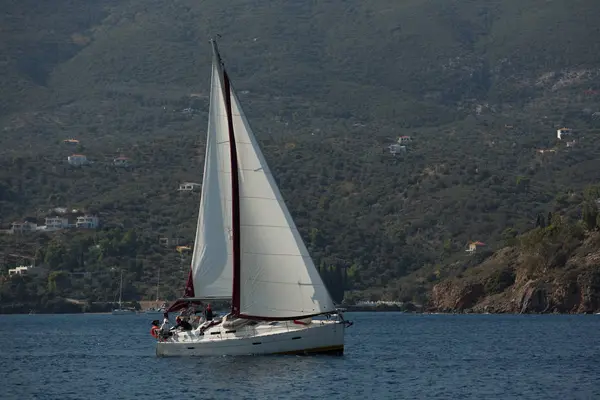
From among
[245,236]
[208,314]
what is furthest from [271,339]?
[245,236]

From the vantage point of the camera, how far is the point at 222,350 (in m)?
62.8

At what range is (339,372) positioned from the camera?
2334 inches

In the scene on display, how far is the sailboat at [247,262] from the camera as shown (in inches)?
2436

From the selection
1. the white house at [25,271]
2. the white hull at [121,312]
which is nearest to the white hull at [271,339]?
the white hull at [121,312]

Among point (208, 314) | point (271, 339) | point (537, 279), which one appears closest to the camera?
point (271, 339)

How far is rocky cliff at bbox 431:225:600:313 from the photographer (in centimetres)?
13850

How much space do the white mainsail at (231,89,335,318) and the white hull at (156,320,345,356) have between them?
3.14ft

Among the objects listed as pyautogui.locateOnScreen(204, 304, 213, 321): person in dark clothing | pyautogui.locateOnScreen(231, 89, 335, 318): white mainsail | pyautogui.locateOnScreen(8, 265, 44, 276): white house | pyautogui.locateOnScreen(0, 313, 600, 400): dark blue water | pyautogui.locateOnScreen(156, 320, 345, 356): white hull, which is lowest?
Answer: pyautogui.locateOnScreen(0, 313, 600, 400): dark blue water

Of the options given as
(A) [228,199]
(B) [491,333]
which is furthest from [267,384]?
(B) [491,333]

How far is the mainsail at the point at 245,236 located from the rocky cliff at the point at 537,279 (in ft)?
257

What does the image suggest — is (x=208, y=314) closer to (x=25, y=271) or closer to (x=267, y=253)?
(x=267, y=253)

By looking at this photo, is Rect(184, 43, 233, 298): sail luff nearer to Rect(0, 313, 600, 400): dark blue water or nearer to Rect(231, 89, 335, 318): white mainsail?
Rect(231, 89, 335, 318): white mainsail

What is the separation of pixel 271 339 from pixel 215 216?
19.9 ft

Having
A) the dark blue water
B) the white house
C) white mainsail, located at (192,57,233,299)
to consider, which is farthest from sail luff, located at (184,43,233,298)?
the white house
